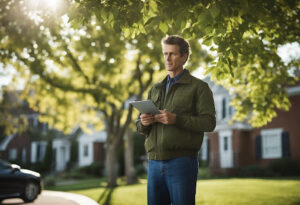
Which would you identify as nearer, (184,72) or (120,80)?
(184,72)

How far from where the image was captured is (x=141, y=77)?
18922 millimetres

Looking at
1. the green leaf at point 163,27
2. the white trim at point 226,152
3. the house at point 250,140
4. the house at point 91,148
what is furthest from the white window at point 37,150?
the green leaf at point 163,27

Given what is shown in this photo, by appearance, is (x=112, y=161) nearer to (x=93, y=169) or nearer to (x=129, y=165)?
(x=129, y=165)

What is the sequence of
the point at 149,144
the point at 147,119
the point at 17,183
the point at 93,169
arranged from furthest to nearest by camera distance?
→ the point at 93,169
the point at 17,183
the point at 149,144
the point at 147,119

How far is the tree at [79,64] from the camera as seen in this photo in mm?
11789

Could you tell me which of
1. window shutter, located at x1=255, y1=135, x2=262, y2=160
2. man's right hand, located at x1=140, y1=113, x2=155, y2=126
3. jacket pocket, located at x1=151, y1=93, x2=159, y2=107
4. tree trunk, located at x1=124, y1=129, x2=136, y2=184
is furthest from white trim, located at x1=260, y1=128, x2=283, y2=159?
man's right hand, located at x1=140, y1=113, x2=155, y2=126

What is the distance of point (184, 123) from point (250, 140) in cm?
2593

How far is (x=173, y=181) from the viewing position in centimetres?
344

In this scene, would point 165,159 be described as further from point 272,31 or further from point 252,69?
point 252,69

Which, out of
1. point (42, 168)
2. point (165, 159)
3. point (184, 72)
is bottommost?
point (42, 168)

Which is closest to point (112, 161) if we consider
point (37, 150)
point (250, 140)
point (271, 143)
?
point (271, 143)

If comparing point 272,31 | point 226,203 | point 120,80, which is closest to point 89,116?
point 120,80

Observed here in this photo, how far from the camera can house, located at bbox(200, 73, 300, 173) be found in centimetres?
2477

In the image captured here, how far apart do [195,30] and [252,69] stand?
479 centimetres
